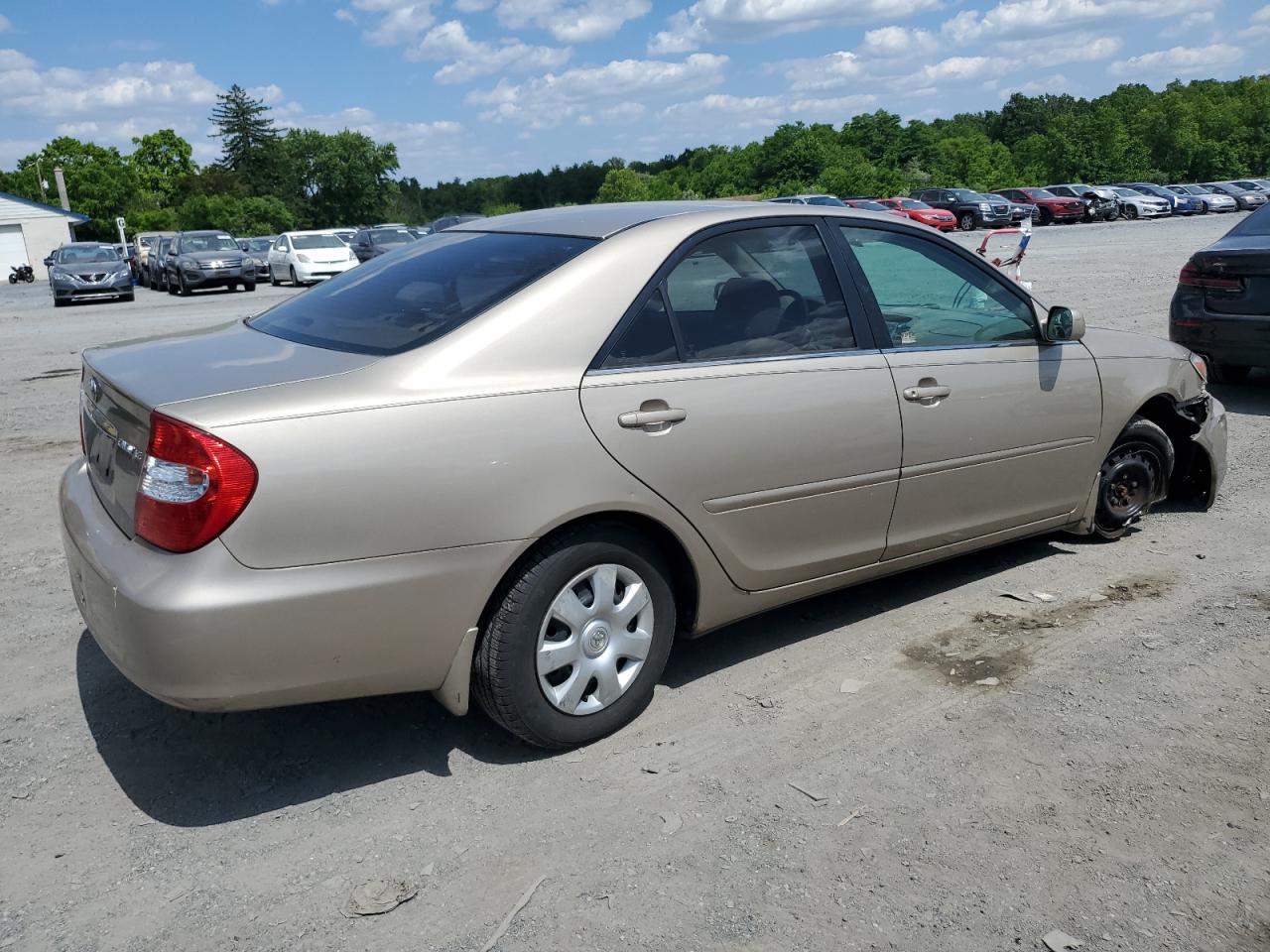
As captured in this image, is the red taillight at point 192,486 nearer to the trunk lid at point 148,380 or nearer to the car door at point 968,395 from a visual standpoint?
the trunk lid at point 148,380

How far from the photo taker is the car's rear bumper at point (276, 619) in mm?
2879

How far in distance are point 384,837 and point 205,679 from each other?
0.66 metres

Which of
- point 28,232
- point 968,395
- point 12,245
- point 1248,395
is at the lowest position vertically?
point 1248,395

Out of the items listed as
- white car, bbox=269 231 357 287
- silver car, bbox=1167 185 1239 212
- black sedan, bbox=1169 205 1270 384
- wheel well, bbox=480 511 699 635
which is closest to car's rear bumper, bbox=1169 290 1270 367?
black sedan, bbox=1169 205 1270 384

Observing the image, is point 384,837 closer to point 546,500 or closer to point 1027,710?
point 546,500

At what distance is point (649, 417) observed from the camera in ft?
11.4

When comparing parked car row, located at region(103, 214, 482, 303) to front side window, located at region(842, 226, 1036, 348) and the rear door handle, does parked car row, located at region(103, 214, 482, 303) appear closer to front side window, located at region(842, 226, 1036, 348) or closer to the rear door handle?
front side window, located at region(842, 226, 1036, 348)

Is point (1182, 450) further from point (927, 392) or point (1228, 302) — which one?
point (1228, 302)

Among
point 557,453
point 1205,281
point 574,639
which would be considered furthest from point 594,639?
point 1205,281

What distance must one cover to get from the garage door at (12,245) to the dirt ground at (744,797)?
6404 cm

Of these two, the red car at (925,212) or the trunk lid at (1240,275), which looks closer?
the trunk lid at (1240,275)

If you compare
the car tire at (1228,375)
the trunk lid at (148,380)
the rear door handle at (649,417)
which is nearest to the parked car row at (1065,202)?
the car tire at (1228,375)

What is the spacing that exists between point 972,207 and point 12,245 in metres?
49.2

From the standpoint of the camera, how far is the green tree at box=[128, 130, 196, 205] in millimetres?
113312
